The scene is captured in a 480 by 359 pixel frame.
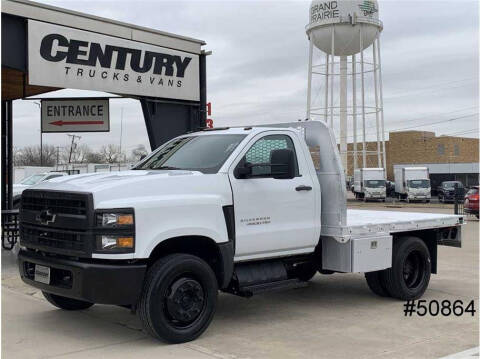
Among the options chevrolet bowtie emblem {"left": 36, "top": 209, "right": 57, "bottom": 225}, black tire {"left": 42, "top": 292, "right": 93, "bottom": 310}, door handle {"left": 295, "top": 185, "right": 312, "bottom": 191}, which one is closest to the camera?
chevrolet bowtie emblem {"left": 36, "top": 209, "right": 57, "bottom": 225}

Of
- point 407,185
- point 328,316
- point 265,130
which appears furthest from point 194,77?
point 407,185

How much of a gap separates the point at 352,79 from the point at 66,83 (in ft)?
139

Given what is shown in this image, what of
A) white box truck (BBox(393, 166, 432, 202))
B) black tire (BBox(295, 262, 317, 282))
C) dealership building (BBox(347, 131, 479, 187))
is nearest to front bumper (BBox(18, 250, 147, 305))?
black tire (BBox(295, 262, 317, 282))

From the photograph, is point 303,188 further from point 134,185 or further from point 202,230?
point 134,185

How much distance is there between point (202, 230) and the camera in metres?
6.12

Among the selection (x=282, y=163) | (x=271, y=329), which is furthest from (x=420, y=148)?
(x=271, y=329)

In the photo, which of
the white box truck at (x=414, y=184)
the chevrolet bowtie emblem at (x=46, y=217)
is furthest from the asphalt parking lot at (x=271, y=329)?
the white box truck at (x=414, y=184)

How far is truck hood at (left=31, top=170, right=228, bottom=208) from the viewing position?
18.8 ft

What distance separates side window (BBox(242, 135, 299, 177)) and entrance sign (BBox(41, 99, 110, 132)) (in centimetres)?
561

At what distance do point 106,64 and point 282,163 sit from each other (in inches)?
209

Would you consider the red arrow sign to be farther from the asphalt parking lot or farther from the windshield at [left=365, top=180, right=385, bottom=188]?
the windshield at [left=365, top=180, right=385, bottom=188]

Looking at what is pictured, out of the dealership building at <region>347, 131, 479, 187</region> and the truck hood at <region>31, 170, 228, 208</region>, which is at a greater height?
the dealership building at <region>347, 131, 479, 187</region>

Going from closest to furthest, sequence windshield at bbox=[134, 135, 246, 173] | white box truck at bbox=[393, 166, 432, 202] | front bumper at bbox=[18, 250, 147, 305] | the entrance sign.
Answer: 1. front bumper at bbox=[18, 250, 147, 305]
2. windshield at bbox=[134, 135, 246, 173]
3. the entrance sign
4. white box truck at bbox=[393, 166, 432, 202]

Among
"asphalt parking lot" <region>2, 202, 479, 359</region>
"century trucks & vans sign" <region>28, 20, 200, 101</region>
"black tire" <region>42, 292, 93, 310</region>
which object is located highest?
"century trucks & vans sign" <region>28, 20, 200, 101</region>
